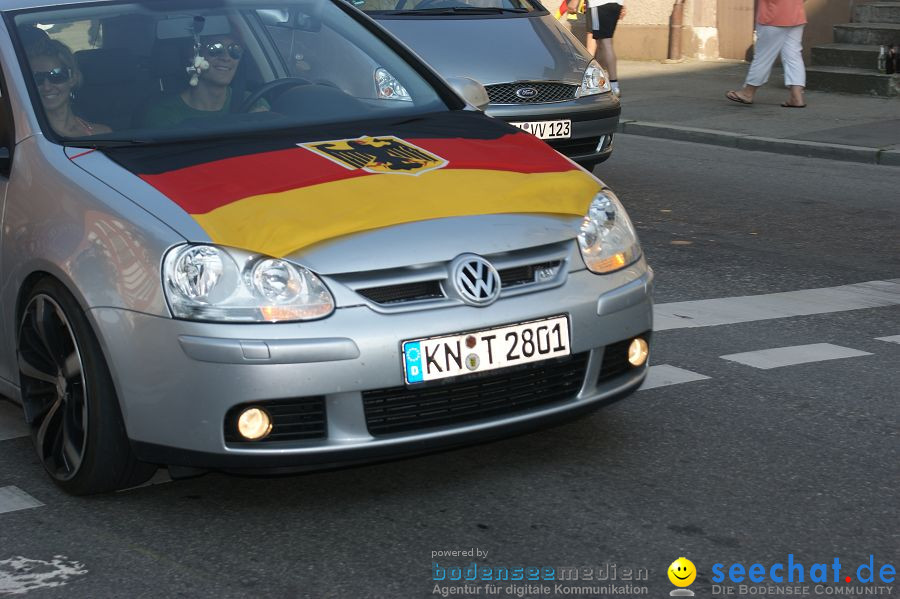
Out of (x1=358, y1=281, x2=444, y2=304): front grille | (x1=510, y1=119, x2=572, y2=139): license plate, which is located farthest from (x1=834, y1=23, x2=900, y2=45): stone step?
(x1=358, y1=281, x2=444, y2=304): front grille

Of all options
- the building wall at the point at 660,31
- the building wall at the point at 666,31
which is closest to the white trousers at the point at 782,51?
the building wall at the point at 666,31

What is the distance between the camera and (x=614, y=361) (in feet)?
14.7

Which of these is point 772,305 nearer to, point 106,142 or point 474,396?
point 474,396

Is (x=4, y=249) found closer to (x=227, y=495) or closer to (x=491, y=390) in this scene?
(x=227, y=495)

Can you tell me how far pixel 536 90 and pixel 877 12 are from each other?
26.5 feet

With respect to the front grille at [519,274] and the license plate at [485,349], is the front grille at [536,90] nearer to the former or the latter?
the front grille at [519,274]

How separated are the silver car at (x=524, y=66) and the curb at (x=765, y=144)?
2.84 metres

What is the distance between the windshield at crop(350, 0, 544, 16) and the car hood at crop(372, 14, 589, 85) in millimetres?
180

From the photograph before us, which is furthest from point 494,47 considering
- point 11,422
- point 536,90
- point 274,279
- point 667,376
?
point 274,279

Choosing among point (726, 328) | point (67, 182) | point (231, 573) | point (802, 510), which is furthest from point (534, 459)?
point (726, 328)

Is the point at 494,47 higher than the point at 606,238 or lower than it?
higher

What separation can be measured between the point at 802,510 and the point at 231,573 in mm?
1593

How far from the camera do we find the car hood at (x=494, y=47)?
9.95 meters

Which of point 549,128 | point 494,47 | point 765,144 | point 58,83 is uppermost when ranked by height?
point 58,83
